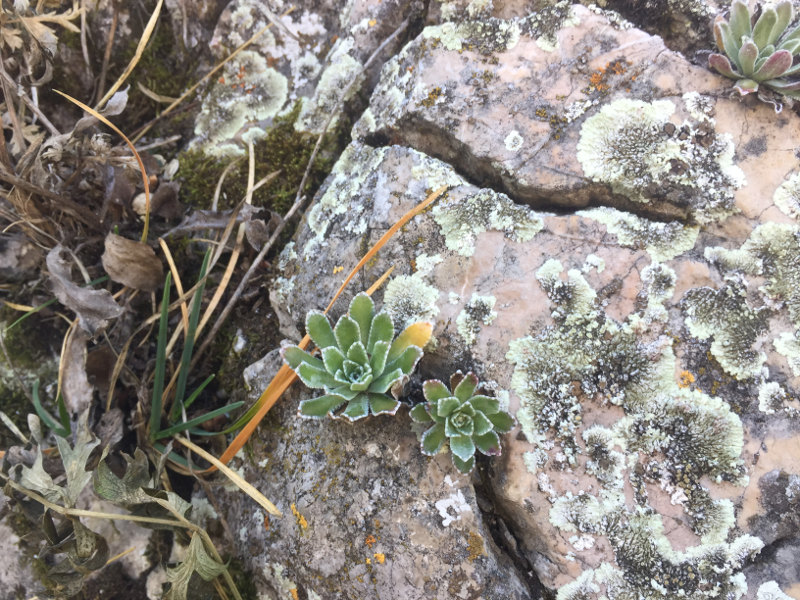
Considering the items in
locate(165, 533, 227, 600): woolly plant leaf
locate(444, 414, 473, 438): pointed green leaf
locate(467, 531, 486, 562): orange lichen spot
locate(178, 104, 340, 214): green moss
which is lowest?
locate(165, 533, 227, 600): woolly plant leaf

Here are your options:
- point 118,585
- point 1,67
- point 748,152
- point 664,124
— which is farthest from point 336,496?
point 1,67

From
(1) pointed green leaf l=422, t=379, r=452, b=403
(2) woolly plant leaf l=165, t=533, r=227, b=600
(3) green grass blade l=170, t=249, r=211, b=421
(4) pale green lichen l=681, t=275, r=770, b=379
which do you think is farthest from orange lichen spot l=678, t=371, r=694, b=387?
(3) green grass blade l=170, t=249, r=211, b=421

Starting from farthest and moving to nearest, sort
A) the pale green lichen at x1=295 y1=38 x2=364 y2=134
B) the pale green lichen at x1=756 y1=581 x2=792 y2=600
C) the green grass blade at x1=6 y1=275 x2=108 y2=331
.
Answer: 1. the pale green lichen at x1=295 y1=38 x2=364 y2=134
2. the green grass blade at x1=6 y1=275 x2=108 y2=331
3. the pale green lichen at x1=756 y1=581 x2=792 y2=600

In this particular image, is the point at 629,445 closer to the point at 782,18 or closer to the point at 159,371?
the point at 782,18

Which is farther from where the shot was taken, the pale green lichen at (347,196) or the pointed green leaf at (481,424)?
the pale green lichen at (347,196)

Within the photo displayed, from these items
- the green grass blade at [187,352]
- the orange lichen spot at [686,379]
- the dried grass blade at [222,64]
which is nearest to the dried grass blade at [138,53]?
the dried grass blade at [222,64]

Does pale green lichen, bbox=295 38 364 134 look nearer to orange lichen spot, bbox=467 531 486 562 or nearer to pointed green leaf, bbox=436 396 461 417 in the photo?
pointed green leaf, bbox=436 396 461 417

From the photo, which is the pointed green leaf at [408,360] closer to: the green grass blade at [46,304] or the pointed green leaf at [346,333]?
the pointed green leaf at [346,333]

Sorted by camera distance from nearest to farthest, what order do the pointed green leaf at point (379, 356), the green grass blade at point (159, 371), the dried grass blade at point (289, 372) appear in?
the pointed green leaf at point (379, 356) < the dried grass blade at point (289, 372) < the green grass blade at point (159, 371)
